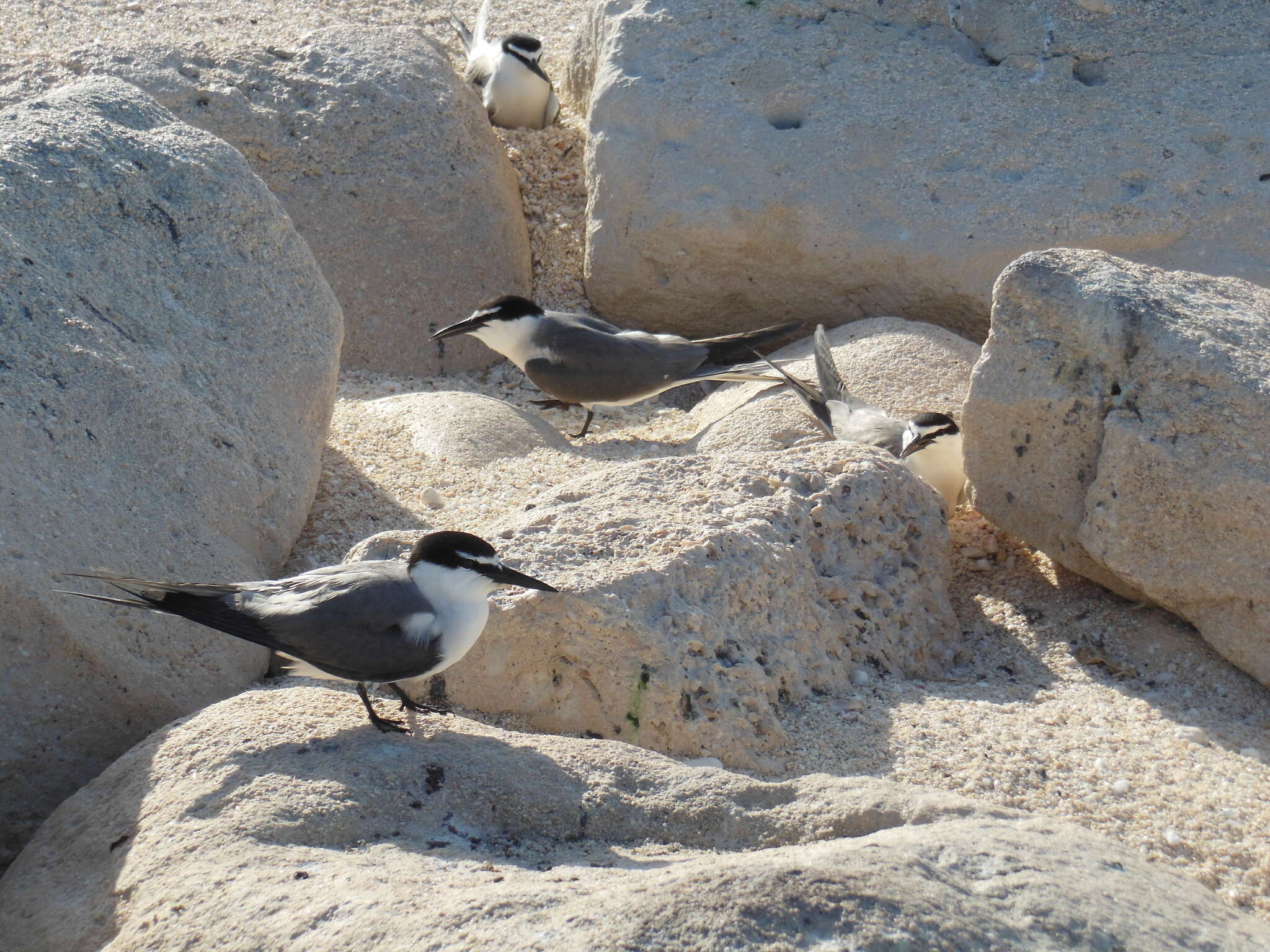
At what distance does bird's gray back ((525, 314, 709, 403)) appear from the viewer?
652 centimetres

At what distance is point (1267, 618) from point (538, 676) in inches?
90.0

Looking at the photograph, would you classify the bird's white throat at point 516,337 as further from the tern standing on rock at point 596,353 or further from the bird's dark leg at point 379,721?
the bird's dark leg at point 379,721

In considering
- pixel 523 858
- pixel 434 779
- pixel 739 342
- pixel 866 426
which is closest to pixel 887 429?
pixel 866 426

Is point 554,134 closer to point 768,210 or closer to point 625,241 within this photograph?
point 625,241

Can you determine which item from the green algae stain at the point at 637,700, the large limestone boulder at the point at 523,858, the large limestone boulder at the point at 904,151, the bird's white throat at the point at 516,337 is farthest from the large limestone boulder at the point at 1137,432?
the bird's white throat at the point at 516,337

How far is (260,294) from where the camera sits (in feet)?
15.8

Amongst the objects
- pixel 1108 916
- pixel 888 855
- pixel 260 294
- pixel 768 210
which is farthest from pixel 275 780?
pixel 768 210

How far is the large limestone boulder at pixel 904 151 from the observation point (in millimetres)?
6391

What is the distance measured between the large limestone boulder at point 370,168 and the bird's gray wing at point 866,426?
2378 millimetres

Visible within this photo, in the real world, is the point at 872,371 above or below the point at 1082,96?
below

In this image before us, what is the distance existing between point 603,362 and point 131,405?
2.79 metres

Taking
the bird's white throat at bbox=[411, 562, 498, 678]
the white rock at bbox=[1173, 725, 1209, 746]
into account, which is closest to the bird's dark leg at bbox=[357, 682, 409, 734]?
the bird's white throat at bbox=[411, 562, 498, 678]

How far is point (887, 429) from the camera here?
5.67m

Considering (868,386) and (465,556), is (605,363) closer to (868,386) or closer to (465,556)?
(868,386)
